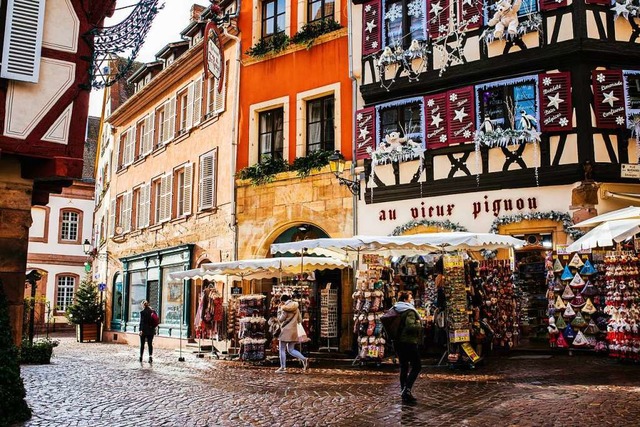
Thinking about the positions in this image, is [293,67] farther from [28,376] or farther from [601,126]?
[28,376]

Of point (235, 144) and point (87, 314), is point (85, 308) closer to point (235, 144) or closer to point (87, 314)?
point (87, 314)

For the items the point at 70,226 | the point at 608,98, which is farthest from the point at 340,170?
the point at 70,226

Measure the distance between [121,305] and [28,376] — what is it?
1482 cm

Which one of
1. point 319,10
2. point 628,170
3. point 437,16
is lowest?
point 628,170

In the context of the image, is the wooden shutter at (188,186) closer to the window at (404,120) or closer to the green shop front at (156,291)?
the green shop front at (156,291)

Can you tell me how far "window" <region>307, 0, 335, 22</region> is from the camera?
17594 millimetres

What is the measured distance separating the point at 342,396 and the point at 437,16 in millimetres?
9642

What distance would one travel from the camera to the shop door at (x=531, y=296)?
45.6 feet

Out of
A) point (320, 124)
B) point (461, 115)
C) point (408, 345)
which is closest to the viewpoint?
point (408, 345)

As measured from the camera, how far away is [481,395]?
8.73 meters

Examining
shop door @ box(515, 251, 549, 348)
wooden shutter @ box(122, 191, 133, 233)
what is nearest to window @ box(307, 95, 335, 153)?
shop door @ box(515, 251, 549, 348)

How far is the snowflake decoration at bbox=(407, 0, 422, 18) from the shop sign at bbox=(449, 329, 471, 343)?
7879 mm

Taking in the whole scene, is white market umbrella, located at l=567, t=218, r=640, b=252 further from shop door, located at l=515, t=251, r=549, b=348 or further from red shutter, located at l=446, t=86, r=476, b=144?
red shutter, located at l=446, t=86, r=476, b=144

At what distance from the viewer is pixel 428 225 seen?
49.0 feet
